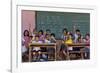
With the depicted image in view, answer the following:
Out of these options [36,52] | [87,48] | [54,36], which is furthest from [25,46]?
[87,48]

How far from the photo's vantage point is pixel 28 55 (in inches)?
50.8

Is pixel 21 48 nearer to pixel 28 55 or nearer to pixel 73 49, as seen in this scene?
pixel 28 55

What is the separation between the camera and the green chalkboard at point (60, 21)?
4.34 feet

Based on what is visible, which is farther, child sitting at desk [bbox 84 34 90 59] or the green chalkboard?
child sitting at desk [bbox 84 34 90 59]

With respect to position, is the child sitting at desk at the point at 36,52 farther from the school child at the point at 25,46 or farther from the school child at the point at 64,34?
the school child at the point at 64,34

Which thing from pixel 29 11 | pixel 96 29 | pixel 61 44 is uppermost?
pixel 29 11

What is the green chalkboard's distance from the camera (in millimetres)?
1324

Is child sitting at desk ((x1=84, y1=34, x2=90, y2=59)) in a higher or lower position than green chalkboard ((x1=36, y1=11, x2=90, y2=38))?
lower

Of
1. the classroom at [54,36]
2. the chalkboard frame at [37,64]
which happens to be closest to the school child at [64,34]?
the classroom at [54,36]

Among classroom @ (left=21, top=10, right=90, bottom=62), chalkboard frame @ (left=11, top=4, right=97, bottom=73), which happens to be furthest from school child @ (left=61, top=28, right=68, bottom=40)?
chalkboard frame @ (left=11, top=4, right=97, bottom=73)

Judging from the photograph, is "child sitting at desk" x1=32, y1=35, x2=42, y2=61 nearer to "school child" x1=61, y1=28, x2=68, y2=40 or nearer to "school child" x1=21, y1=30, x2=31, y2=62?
"school child" x1=21, y1=30, x2=31, y2=62

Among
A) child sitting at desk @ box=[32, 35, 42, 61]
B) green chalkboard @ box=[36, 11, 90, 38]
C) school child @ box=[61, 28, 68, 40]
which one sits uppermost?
green chalkboard @ box=[36, 11, 90, 38]

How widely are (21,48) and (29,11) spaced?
0.76 feet

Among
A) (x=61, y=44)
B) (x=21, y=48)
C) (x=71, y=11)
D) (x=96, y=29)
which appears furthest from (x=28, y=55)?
(x=96, y=29)
